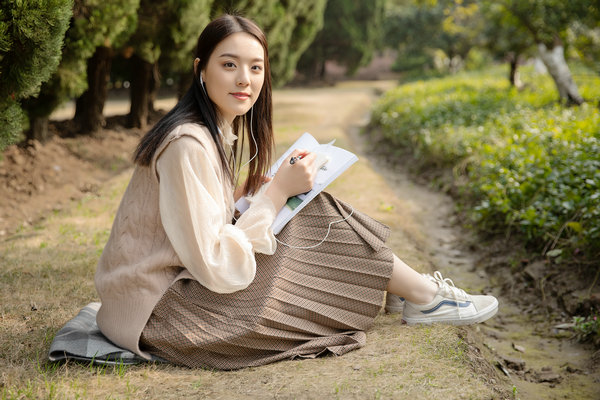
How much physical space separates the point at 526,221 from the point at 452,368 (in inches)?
84.3

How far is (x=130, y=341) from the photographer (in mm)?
2354

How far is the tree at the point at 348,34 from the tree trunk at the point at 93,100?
16.1 meters

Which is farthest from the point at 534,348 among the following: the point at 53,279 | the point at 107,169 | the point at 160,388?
the point at 107,169

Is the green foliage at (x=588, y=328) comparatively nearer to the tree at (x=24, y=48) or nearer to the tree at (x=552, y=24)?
the tree at (x=24, y=48)

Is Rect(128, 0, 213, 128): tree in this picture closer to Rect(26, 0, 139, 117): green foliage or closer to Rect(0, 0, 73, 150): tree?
Rect(26, 0, 139, 117): green foliage

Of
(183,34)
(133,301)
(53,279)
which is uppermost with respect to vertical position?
(183,34)

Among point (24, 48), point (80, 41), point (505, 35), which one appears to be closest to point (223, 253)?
point (24, 48)

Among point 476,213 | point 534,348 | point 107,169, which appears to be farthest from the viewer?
point 107,169


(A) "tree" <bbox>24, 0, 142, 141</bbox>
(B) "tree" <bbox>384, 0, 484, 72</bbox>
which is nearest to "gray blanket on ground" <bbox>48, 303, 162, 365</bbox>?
(A) "tree" <bbox>24, 0, 142, 141</bbox>

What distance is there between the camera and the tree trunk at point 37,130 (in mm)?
6106

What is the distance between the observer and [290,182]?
2406mm

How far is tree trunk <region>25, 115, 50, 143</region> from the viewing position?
611cm

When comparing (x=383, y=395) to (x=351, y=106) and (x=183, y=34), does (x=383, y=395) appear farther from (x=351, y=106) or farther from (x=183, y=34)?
(x=351, y=106)

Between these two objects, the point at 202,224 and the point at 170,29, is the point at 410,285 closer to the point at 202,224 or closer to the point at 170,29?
the point at 202,224
